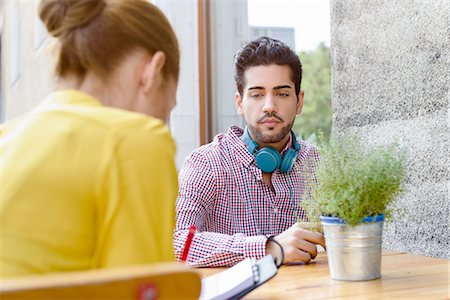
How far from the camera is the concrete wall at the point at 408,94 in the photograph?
1.69m

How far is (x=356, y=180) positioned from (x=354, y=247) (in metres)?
0.14

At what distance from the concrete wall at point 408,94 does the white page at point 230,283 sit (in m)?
0.58

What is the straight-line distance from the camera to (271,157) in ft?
6.66

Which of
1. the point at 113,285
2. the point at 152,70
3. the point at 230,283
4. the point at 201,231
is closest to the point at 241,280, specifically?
the point at 230,283

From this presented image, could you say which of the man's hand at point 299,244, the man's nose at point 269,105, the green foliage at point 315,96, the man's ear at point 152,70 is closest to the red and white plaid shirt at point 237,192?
the man's nose at point 269,105

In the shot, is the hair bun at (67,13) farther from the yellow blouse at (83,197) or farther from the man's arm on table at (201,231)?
the man's arm on table at (201,231)

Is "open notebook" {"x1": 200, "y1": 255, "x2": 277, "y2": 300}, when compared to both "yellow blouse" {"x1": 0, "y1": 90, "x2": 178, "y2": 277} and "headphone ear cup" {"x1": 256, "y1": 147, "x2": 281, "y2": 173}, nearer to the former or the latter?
"yellow blouse" {"x1": 0, "y1": 90, "x2": 178, "y2": 277}

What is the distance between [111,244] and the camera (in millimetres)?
775

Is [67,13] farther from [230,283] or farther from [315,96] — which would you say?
[315,96]

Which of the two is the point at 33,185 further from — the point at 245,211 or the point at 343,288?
the point at 245,211

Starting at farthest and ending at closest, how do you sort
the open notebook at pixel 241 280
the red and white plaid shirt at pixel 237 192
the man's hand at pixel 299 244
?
1. the red and white plaid shirt at pixel 237 192
2. the man's hand at pixel 299 244
3. the open notebook at pixel 241 280

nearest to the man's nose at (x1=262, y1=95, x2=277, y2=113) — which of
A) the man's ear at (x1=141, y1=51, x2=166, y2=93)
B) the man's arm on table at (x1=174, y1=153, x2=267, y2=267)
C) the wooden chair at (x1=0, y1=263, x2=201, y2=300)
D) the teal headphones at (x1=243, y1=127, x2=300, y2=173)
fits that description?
the teal headphones at (x1=243, y1=127, x2=300, y2=173)

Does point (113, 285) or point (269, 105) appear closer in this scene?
point (113, 285)

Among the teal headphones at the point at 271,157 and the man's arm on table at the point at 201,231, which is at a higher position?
the teal headphones at the point at 271,157
